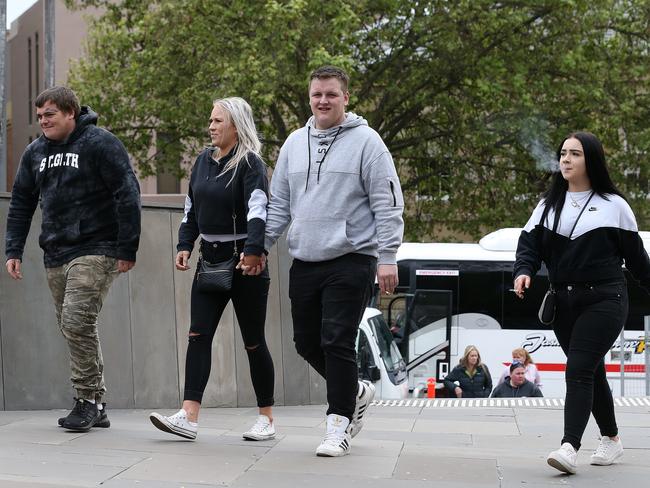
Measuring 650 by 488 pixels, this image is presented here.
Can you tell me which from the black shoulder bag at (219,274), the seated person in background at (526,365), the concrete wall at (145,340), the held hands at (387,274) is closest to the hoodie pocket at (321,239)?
the held hands at (387,274)

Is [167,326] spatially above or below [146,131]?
below

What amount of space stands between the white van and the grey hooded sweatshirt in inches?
330

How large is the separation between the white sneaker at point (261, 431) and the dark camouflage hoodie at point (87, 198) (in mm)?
1081

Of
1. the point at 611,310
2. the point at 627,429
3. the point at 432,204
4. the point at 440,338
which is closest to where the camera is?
the point at 611,310

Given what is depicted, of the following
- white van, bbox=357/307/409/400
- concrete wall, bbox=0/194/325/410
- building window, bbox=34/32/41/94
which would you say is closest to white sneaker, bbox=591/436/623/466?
concrete wall, bbox=0/194/325/410

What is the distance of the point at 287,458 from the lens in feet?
17.6

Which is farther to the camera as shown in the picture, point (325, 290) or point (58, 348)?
point (58, 348)

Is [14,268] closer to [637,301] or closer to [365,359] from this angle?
[365,359]

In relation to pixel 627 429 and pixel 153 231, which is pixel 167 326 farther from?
pixel 627 429

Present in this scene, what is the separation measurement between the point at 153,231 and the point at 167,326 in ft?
2.30

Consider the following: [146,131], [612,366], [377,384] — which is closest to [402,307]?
[612,366]

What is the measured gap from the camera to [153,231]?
824cm

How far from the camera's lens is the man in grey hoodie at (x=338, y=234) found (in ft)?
17.7

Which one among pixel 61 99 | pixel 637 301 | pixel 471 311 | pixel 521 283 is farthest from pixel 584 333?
pixel 471 311
